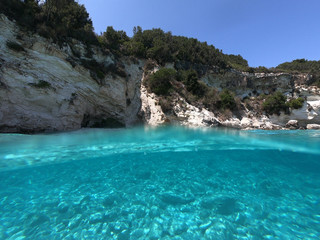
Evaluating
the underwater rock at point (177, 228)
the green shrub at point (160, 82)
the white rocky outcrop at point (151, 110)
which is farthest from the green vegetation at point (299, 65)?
the underwater rock at point (177, 228)

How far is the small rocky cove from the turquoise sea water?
21.0ft

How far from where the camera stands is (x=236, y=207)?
4.26 metres

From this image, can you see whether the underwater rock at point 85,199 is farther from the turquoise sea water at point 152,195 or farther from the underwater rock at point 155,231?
the underwater rock at point 155,231

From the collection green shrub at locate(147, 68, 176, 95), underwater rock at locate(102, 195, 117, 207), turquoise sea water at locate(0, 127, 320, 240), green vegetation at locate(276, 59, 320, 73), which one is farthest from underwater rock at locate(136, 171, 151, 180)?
green vegetation at locate(276, 59, 320, 73)

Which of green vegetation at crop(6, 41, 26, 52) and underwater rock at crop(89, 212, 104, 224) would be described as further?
green vegetation at crop(6, 41, 26, 52)

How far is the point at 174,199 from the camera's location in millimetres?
4605

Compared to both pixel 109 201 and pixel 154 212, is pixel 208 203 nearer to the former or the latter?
pixel 154 212

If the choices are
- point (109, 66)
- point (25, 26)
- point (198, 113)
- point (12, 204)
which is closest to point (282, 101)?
point (198, 113)

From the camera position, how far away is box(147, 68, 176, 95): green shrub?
23.4 meters

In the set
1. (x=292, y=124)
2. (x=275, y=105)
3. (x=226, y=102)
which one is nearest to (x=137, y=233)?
(x=226, y=102)

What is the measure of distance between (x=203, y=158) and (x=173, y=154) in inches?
65.8

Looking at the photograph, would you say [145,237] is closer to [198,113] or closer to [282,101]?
[198,113]

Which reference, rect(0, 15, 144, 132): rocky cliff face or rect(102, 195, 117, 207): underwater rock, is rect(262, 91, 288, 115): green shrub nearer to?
rect(0, 15, 144, 132): rocky cliff face

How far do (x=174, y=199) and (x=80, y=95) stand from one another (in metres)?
16.1
